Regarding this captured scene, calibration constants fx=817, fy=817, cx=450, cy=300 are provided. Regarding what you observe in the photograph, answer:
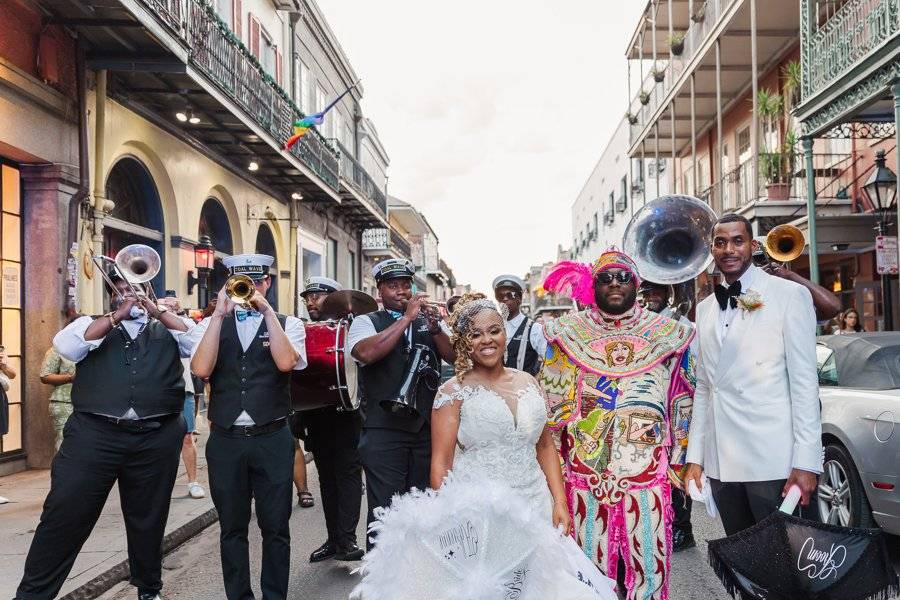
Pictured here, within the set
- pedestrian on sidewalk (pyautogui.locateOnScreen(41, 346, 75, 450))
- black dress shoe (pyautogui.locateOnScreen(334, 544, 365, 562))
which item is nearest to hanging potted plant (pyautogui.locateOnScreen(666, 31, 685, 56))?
pedestrian on sidewalk (pyautogui.locateOnScreen(41, 346, 75, 450))

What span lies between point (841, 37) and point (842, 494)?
8441 mm

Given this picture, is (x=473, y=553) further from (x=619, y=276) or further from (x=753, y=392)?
(x=619, y=276)

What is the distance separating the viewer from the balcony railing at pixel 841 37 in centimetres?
1035

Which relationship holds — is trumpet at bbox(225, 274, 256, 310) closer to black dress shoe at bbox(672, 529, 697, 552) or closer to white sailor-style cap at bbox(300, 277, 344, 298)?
white sailor-style cap at bbox(300, 277, 344, 298)

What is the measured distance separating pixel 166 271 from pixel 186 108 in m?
2.65

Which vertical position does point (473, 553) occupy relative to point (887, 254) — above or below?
below

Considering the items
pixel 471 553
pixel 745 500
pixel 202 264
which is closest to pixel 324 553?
pixel 745 500

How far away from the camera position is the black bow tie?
3.71 m

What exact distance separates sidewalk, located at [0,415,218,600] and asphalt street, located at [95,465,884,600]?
0.13 meters

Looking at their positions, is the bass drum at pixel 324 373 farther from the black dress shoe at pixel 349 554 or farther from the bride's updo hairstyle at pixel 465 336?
the bride's updo hairstyle at pixel 465 336

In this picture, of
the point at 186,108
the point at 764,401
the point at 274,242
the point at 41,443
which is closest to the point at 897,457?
the point at 764,401

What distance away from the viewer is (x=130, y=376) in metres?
4.57

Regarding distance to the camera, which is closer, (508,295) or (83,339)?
(83,339)

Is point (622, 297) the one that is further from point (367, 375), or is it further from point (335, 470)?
point (335, 470)
